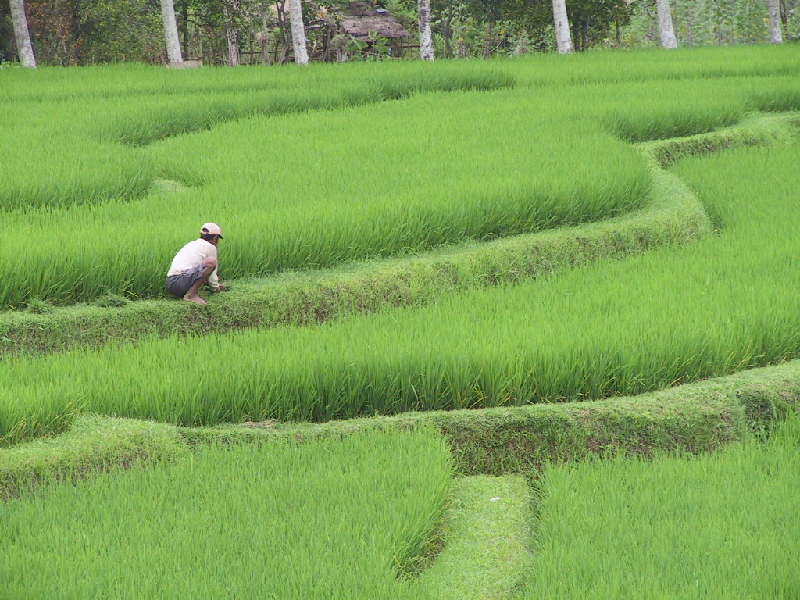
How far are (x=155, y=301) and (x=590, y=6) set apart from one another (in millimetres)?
15327

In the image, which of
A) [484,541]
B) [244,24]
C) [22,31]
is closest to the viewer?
[484,541]

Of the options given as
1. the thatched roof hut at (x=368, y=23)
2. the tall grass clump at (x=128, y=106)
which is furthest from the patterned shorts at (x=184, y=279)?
the thatched roof hut at (x=368, y=23)

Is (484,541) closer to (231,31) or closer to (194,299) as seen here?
(194,299)

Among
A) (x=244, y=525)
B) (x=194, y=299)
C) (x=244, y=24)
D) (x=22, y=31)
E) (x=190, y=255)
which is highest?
(x=244, y=24)

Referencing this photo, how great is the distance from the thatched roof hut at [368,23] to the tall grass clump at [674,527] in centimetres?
1892

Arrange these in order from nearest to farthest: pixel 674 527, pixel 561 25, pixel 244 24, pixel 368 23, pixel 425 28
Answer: pixel 674 527
pixel 561 25
pixel 425 28
pixel 244 24
pixel 368 23

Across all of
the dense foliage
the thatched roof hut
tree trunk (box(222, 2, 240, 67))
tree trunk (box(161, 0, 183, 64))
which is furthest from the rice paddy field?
the thatched roof hut

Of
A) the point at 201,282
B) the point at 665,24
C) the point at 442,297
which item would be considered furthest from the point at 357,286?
the point at 665,24

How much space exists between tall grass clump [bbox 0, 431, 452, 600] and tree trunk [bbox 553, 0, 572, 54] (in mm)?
13118

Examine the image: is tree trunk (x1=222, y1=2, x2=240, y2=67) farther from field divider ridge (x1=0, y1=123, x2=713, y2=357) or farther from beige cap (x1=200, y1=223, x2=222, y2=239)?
beige cap (x1=200, y1=223, x2=222, y2=239)

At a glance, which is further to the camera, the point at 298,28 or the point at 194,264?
the point at 298,28

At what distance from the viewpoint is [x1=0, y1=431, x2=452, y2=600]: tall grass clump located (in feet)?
9.07

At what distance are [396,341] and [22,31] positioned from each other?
12009 mm

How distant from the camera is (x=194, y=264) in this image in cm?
508
